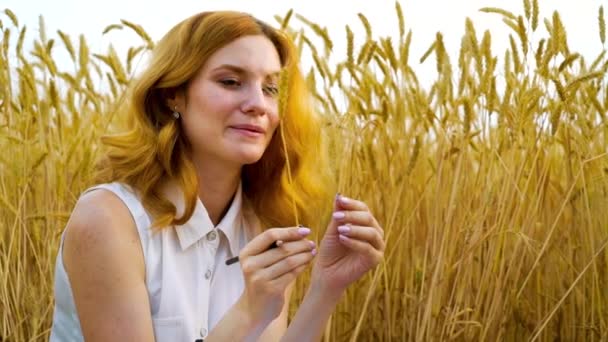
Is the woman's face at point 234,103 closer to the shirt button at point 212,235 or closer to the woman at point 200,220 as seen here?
the woman at point 200,220

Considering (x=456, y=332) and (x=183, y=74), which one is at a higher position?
(x=183, y=74)

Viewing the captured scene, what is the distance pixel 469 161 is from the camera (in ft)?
6.30

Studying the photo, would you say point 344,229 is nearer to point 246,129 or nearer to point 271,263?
point 271,263

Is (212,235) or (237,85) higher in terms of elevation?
(237,85)

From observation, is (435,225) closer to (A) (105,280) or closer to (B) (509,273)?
(B) (509,273)

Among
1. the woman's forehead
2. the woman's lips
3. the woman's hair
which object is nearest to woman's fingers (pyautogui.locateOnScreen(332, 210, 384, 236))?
the woman's hair

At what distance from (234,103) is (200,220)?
0.89 ft

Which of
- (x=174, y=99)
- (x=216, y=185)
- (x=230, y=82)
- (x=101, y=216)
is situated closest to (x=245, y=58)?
(x=230, y=82)

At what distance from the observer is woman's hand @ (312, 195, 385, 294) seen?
55.1 inches

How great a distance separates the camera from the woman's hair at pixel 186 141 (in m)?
1.66

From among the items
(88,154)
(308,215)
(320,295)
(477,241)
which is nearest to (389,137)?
(308,215)

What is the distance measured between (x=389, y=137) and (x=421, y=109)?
0.14 m

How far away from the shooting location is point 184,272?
1.71m

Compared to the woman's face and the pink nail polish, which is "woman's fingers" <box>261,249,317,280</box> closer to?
the pink nail polish
